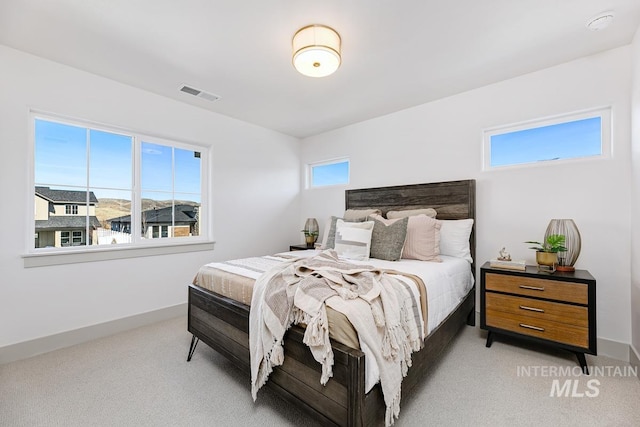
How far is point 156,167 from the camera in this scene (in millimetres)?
3225

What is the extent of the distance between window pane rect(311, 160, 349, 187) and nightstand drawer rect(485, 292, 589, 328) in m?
2.47

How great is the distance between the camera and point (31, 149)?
2402 millimetres

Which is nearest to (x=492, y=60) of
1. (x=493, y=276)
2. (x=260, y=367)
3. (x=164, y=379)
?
(x=493, y=276)

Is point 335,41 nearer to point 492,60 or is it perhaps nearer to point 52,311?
point 492,60

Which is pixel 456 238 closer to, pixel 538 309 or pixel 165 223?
pixel 538 309

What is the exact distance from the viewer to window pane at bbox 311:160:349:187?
432 cm

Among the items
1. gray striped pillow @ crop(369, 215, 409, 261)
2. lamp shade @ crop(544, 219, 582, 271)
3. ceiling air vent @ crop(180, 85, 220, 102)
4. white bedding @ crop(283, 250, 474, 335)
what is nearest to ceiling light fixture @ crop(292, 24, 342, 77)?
ceiling air vent @ crop(180, 85, 220, 102)

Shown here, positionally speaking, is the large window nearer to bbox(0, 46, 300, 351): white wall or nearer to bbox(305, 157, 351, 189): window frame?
bbox(0, 46, 300, 351): white wall

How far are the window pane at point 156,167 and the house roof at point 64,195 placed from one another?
512mm

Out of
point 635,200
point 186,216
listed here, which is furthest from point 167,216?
point 635,200

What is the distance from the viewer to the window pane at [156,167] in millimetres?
3123

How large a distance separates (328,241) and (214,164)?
1830 mm

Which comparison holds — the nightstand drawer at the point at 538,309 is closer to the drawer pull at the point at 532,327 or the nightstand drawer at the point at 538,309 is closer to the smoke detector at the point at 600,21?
the drawer pull at the point at 532,327

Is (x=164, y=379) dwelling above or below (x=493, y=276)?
below
